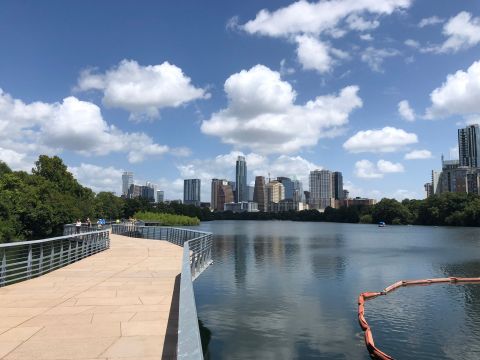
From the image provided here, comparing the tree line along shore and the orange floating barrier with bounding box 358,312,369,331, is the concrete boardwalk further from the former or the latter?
the tree line along shore

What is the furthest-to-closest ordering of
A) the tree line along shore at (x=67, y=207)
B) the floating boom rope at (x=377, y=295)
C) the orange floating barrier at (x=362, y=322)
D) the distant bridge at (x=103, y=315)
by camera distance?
the tree line along shore at (x=67, y=207) → the orange floating barrier at (x=362, y=322) → the floating boom rope at (x=377, y=295) → the distant bridge at (x=103, y=315)

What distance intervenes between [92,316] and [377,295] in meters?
24.3

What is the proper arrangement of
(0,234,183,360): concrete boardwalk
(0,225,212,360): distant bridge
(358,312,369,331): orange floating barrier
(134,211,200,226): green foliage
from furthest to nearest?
(134,211,200,226): green foliage → (358,312,369,331): orange floating barrier → (0,234,183,360): concrete boardwalk → (0,225,212,360): distant bridge

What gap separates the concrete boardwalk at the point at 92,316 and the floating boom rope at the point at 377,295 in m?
8.80

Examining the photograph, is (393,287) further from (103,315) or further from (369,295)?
(103,315)

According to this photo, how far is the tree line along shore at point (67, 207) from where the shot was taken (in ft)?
204

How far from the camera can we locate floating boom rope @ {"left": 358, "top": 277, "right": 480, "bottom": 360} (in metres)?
18.3

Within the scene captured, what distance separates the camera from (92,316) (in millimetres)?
10852

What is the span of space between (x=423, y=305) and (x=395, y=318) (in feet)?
14.7

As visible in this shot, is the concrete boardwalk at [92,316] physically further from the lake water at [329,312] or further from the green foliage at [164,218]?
the green foliage at [164,218]

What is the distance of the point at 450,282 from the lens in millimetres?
37125

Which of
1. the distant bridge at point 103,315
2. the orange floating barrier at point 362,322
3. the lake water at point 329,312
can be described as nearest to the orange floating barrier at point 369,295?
the lake water at point 329,312

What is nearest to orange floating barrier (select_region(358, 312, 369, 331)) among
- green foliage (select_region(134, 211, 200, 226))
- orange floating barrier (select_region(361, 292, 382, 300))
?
orange floating barrier (select_region(361, 292, 382, 300))

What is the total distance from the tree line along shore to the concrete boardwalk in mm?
39404
